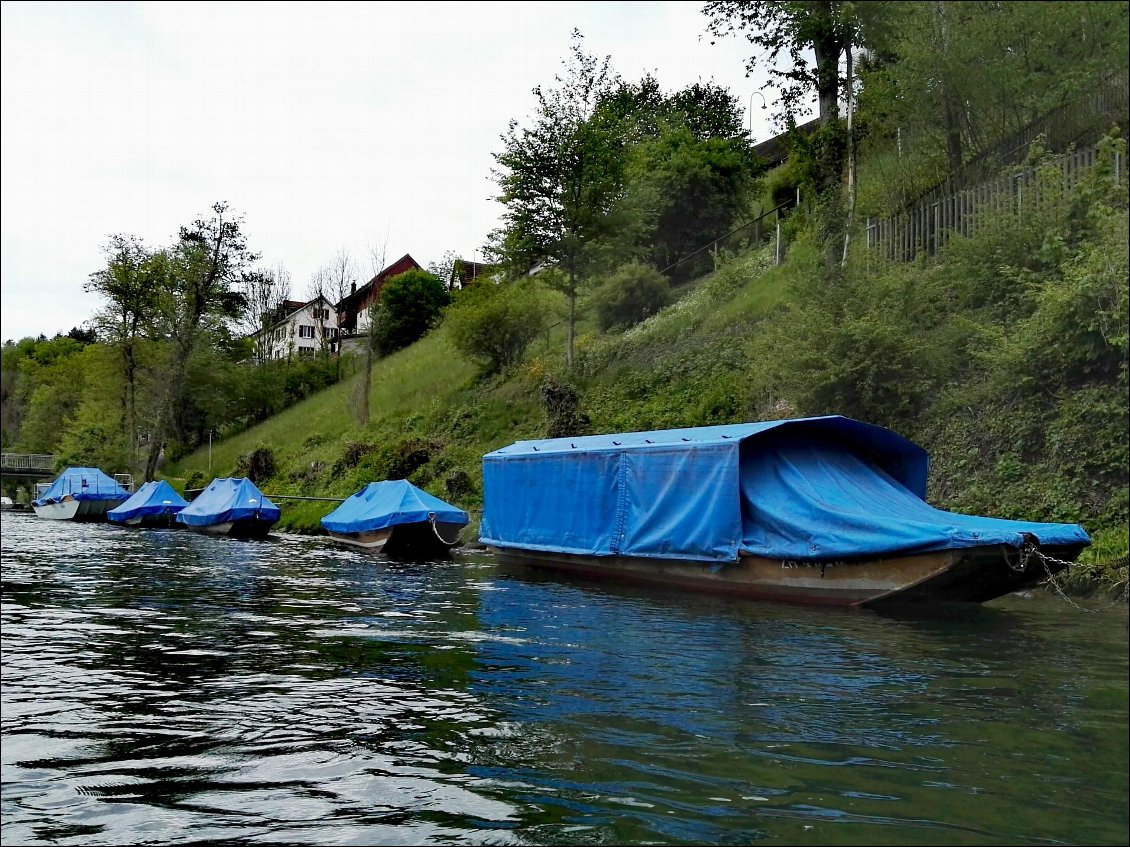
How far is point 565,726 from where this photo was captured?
7.12m

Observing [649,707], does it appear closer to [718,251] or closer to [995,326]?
[995,326]

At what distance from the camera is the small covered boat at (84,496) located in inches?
1829

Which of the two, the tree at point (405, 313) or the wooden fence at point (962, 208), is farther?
the tree at point (405, 313)

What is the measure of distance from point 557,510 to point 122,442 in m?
45.2

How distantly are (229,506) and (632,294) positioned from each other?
1631 cm

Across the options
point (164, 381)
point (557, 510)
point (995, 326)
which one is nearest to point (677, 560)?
point (557, 510)

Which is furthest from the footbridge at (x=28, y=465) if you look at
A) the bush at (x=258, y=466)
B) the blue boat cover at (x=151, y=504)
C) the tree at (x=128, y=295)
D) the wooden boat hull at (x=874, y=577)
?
the wooden boat hull at (x=874, y=577)

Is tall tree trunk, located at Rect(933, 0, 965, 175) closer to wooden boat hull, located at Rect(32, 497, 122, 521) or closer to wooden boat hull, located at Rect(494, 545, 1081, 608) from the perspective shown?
wooden boat hull, located at Rect(494, 545, 1081, 608)

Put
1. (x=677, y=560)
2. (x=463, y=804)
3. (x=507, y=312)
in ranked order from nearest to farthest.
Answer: (x=463, y=804), (x=677, y=560), (x=507, y=312)

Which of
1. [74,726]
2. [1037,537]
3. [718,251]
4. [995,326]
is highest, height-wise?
[718,251]

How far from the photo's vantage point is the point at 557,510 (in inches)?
773

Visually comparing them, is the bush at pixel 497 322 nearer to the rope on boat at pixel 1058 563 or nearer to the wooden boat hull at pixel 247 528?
the wooden boat hull at pixel 247 528

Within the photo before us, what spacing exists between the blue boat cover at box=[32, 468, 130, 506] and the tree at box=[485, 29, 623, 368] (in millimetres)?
24368

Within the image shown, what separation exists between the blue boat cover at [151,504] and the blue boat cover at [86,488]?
227 inches
